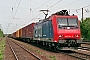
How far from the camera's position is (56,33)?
17.4 m

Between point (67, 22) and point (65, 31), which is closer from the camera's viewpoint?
point (65, 31)

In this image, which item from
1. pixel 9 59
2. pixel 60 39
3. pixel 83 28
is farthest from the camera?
pixel 83 28

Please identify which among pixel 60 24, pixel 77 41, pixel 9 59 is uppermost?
pixel 60 24

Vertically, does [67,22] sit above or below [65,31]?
above

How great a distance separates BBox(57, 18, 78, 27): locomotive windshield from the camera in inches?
A: 701

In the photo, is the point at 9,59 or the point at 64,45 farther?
the point at 64,45

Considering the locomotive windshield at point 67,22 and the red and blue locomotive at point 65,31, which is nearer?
Answer: the red and blue locomotive at point 65,31

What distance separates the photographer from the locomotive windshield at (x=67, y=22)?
58.4 feet

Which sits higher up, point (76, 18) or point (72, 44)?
point (76, 18)

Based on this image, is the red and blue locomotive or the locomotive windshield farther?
the locomotive windshield

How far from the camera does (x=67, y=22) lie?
58.7 feet

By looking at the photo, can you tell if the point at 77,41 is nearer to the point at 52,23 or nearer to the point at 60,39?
the point at 60,39

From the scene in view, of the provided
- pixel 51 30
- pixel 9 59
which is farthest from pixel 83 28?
pixel 9 59

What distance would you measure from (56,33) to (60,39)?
1.95 feet
